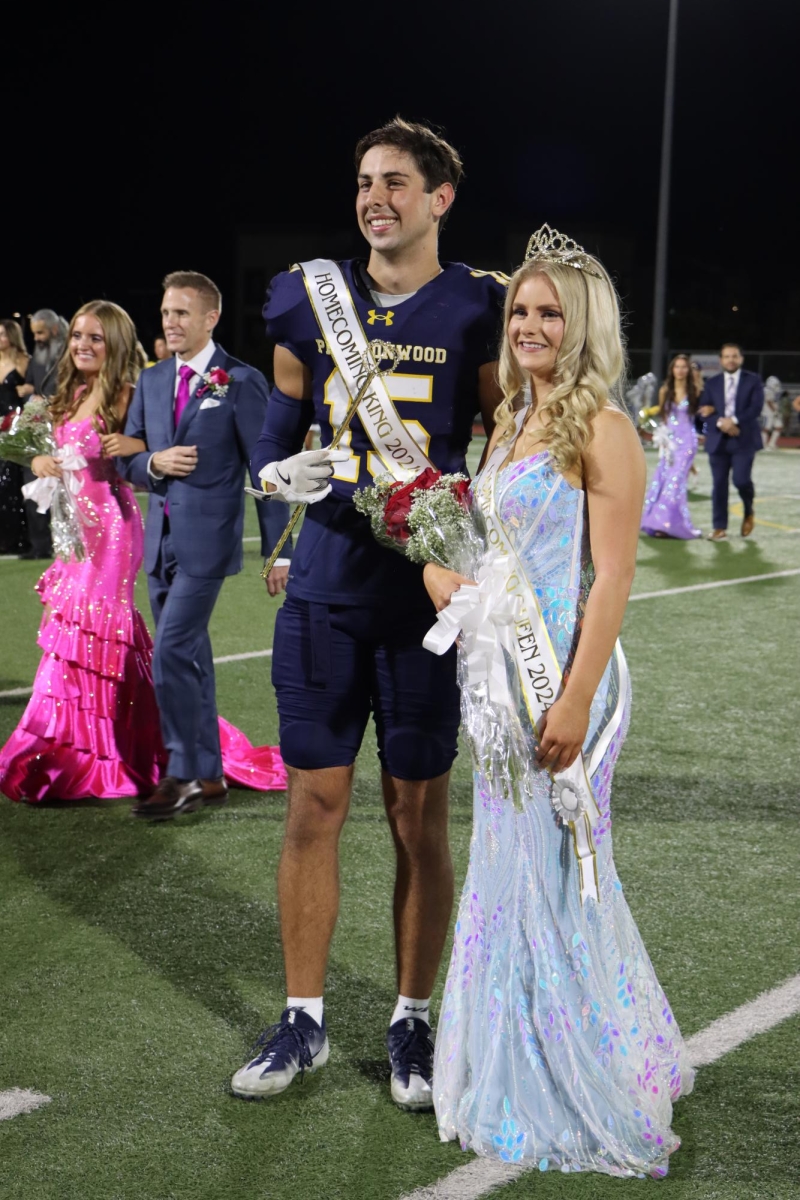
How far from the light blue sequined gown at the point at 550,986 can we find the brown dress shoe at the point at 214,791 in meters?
2.59

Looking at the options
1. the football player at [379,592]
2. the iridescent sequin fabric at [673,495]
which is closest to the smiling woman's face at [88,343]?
the football player at [379,592]

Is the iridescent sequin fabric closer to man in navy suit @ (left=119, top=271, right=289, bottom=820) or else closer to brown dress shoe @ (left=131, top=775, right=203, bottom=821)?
man in navy suit @ (left=119, top=271, right=289, bottom=820)

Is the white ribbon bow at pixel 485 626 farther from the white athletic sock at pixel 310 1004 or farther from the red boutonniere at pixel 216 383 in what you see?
the red boutonniere at pixel 216 383

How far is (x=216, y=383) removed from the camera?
5242mm

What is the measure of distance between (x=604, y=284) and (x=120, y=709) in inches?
134

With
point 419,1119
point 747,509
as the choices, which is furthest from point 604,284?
point 747,509

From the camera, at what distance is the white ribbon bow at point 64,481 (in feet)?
18.5

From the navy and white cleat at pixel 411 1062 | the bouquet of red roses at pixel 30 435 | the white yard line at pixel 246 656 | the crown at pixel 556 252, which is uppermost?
the crown at pixel 556 252

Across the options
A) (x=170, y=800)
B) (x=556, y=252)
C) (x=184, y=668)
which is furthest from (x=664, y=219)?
(x=556, y=252)

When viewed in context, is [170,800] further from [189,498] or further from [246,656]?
[246,656]

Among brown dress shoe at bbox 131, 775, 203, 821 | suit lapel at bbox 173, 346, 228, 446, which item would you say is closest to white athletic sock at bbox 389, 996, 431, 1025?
brown dress shoe at bbox 131, 775, 203, 821

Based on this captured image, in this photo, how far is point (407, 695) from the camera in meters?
3.20

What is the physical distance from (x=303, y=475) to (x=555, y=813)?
0.93 metres

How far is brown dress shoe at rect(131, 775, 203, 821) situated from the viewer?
5.29 m
